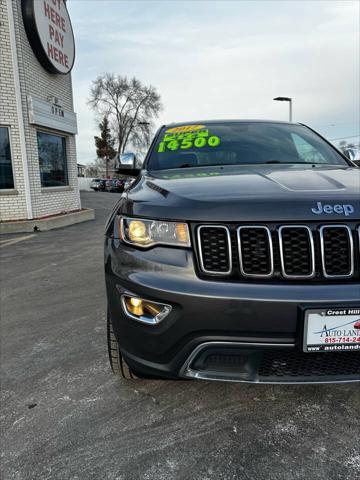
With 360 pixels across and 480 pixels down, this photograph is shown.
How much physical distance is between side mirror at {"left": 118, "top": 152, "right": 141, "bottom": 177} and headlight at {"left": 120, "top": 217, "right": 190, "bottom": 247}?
5.45 ft

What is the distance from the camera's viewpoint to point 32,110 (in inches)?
345

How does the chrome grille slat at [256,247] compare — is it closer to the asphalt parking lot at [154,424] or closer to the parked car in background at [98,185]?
the asphalt parking lot at [154,424]

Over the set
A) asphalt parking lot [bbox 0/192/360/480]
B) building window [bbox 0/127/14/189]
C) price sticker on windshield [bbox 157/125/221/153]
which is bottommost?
asphalt parking lot [bbox 0/192/360/480]

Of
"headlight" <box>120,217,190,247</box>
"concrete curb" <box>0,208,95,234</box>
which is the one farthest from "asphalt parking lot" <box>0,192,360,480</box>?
"concrete curb" <box>0,208,95,234</box>

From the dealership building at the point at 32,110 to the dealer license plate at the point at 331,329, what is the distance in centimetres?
828

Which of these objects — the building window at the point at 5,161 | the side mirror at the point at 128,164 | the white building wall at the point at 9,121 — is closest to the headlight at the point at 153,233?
the side mirror at the point at 128,164

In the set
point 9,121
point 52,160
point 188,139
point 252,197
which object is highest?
point 9,121

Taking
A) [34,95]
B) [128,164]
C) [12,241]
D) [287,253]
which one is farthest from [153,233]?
[34,95]

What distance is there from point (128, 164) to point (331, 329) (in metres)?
2.38

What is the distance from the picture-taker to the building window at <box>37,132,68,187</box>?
9.73m

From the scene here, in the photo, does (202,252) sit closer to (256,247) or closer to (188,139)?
(256,247)

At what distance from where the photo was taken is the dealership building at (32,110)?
844 centimetres

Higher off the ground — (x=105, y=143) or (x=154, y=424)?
(x=105, y=143)

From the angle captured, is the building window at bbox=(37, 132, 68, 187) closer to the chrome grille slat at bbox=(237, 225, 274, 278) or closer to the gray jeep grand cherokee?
the gray jeep grand cherokee
